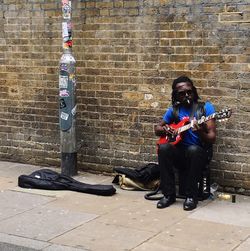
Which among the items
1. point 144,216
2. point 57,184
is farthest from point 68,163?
point 144,216

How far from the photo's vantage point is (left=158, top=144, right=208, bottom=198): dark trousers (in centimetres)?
623

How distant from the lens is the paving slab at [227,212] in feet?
19.2

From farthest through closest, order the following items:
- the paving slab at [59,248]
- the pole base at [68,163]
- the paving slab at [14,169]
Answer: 1. the paving slab at [14,169]
2. the pole base at [68,163]
3. the paving slab at [59,248]

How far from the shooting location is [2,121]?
336 inches

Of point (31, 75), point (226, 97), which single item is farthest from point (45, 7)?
point (226, 97)

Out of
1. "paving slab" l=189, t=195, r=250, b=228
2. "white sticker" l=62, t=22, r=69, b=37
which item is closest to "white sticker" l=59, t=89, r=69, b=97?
"white sticker" l=62, t=22, r=69, b=37

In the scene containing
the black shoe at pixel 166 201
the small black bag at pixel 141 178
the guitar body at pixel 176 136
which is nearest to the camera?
the black shoe at pixel 166 201

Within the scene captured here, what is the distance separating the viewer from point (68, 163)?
7.50m

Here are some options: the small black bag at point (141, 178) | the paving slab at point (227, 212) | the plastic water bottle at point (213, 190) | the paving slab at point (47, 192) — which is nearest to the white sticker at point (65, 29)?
the small black bag at point (141, 178)

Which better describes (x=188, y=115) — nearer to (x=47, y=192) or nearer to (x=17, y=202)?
(x=47, y=192)

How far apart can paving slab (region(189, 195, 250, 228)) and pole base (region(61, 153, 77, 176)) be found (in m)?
1.99

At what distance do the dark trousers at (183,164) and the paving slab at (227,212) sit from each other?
0.25m

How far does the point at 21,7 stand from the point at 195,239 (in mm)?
4429

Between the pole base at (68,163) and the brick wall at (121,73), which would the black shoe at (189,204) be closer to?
the brick wall at (121,73)
